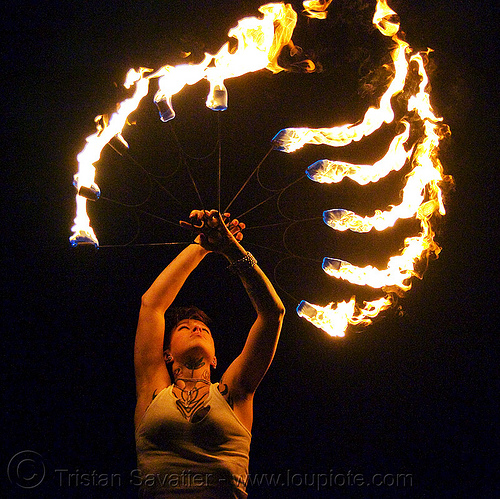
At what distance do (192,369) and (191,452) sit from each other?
528 mm

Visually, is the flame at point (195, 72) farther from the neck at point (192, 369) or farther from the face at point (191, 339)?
the neck at point (192, 369)

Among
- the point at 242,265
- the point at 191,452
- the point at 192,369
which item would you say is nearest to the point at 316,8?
the point at 242,265

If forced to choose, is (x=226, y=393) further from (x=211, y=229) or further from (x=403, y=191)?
(x=403, y=191)

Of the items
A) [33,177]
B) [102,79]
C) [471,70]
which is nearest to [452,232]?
[471,70]

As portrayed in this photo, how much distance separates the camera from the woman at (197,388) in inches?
88.2

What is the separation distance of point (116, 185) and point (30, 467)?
A: 197cm

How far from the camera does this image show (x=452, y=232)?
11.8 ft

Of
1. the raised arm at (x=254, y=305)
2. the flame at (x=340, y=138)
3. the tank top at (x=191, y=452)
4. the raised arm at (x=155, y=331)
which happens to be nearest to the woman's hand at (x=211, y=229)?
the raised arm at (x=254, y=305)

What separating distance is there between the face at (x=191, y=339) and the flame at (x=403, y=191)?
1.98ft

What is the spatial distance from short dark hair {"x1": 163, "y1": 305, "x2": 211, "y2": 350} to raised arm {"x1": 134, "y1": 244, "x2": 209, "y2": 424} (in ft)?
0.49

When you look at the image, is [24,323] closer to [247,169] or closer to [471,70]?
[247,169]

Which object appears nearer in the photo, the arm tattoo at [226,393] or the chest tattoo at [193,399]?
the chest tattoo at [193,399]

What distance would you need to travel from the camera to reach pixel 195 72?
2.67 meters

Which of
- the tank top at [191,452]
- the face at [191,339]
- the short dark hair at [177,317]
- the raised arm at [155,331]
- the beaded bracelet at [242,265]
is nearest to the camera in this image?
the tank top at [191,452]
